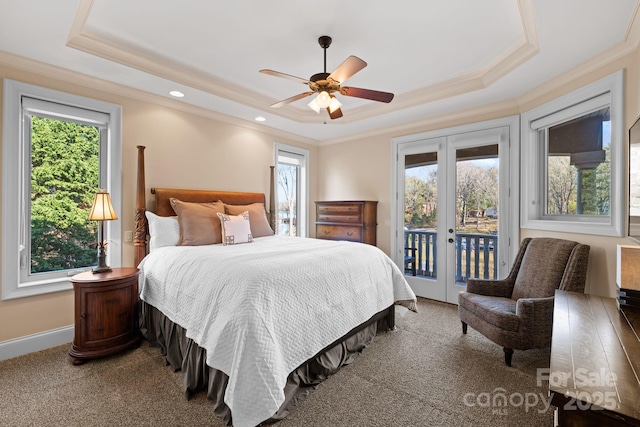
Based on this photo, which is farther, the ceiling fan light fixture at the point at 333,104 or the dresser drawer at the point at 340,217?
the dresser drawer at the point at 340,217

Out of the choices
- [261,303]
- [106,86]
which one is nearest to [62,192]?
[106,86]

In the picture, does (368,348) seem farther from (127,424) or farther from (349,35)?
(349,35)

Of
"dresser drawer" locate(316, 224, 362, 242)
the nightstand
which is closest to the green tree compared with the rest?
the nightstand

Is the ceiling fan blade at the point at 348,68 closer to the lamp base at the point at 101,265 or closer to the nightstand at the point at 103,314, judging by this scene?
the nightstand at the point at 103,314

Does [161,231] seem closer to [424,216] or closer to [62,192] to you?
[62,192]

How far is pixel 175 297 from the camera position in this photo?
229cm

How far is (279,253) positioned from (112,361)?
63.9 inches

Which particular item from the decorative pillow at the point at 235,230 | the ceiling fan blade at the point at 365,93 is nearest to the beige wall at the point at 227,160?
the decorative pillow at the point at 235,230

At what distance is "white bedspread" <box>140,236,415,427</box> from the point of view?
1.61 m

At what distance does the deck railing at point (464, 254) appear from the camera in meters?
3.72

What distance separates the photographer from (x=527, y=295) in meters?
2.73

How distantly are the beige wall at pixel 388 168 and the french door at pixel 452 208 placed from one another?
18cm

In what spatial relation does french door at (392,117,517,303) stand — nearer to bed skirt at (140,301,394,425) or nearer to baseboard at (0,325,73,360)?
bed skirt at (140,301,394,425)

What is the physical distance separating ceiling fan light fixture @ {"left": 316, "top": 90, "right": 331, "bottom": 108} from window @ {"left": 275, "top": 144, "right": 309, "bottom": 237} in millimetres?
2533
